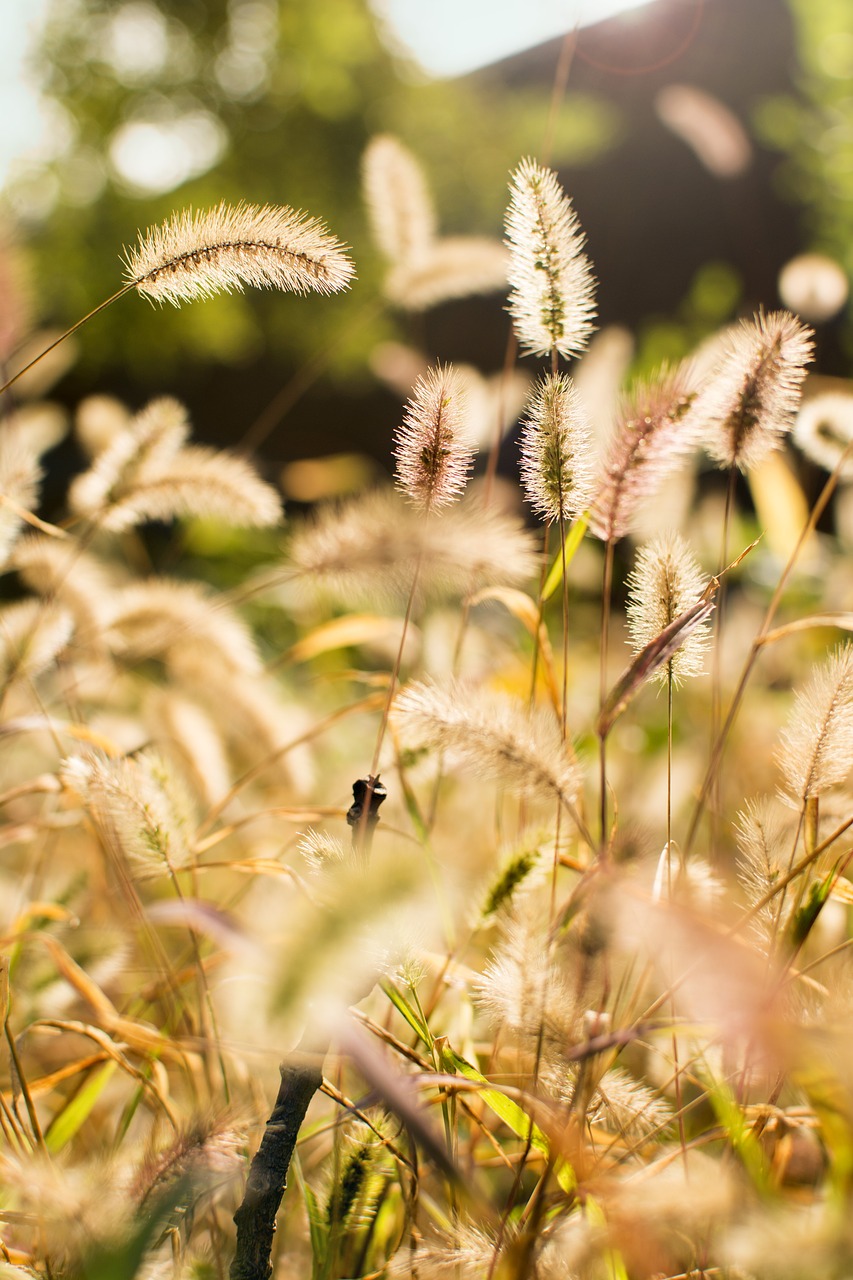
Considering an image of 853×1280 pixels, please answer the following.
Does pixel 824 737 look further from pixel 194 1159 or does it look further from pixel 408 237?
pixel 408 237

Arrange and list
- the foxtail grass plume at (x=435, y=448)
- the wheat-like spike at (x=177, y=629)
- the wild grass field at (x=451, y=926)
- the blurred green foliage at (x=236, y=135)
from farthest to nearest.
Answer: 1. the blurred green foliage at (x=236, y=135)
2. the wheat-like spike at (x=177, y=629)
3. the foxtail grass plume at (x=435, y=448)
4. the wild grass field at (x=451, y=926)

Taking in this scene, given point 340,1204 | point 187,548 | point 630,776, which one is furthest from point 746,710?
point 187,548

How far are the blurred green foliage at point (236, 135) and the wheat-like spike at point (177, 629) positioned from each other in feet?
20.4

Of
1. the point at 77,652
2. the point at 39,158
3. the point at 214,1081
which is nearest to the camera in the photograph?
the point at 214,1081

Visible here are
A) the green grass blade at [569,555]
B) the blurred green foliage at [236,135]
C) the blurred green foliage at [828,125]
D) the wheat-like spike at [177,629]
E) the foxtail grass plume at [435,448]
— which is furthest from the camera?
the blurred green foliage at [236,135]

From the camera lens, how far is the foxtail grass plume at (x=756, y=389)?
0.55m

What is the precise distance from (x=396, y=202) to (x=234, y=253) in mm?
669

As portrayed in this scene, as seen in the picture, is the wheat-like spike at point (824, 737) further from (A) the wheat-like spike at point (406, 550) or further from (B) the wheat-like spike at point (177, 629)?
(B) the wheat-like spike at point (177, 629)

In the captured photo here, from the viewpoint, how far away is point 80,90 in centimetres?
689

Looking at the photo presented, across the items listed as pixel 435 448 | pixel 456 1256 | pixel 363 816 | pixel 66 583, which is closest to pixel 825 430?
pixel 435 448

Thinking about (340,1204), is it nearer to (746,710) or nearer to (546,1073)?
(546,1073)

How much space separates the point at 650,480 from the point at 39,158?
773 centimetres

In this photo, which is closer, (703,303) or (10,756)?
(10,756)

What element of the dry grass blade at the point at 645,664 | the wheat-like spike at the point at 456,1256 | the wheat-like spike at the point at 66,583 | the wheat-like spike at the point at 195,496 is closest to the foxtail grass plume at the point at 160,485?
the wheat-like spike at the point at 195,496
